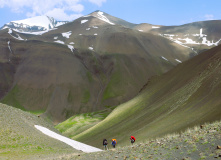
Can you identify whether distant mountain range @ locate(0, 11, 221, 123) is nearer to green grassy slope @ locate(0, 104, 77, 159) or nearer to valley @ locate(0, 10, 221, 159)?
valley @ locate(0, 10, 221, 159)

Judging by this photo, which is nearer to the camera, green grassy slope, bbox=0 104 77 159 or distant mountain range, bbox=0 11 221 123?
green grassy slope, bbox=0 104 77 159

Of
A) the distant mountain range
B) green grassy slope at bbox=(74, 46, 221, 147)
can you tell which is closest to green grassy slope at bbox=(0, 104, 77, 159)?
green grassy slope at bbox=(74, 46, 221, 147)

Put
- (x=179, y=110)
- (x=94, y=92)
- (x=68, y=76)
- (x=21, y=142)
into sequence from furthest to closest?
(x=68, y=76) → (x=94, y=92) → (x=179, y=110) → (x=21, y=142)

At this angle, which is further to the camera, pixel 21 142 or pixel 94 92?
pixel 94 92

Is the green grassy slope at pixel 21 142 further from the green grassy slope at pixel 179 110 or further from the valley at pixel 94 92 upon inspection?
the green grassy slope at pixel 179 110

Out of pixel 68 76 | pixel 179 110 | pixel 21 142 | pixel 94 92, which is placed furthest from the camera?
pixel 68 76

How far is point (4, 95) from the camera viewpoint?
155750mm

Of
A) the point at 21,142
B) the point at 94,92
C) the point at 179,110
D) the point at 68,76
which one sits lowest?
the point at 94,92

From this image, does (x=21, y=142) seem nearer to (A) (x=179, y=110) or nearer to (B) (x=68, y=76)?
(A) (x=179, y=110)

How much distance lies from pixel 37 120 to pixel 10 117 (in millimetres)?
8658

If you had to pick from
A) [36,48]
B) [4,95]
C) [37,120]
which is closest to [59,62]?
[36,48]

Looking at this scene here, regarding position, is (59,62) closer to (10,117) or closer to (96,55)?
(96,55)

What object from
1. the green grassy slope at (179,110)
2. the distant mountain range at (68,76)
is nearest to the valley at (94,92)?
the distant mountain range at (68,76)

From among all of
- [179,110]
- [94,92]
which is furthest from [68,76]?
[179,110]
